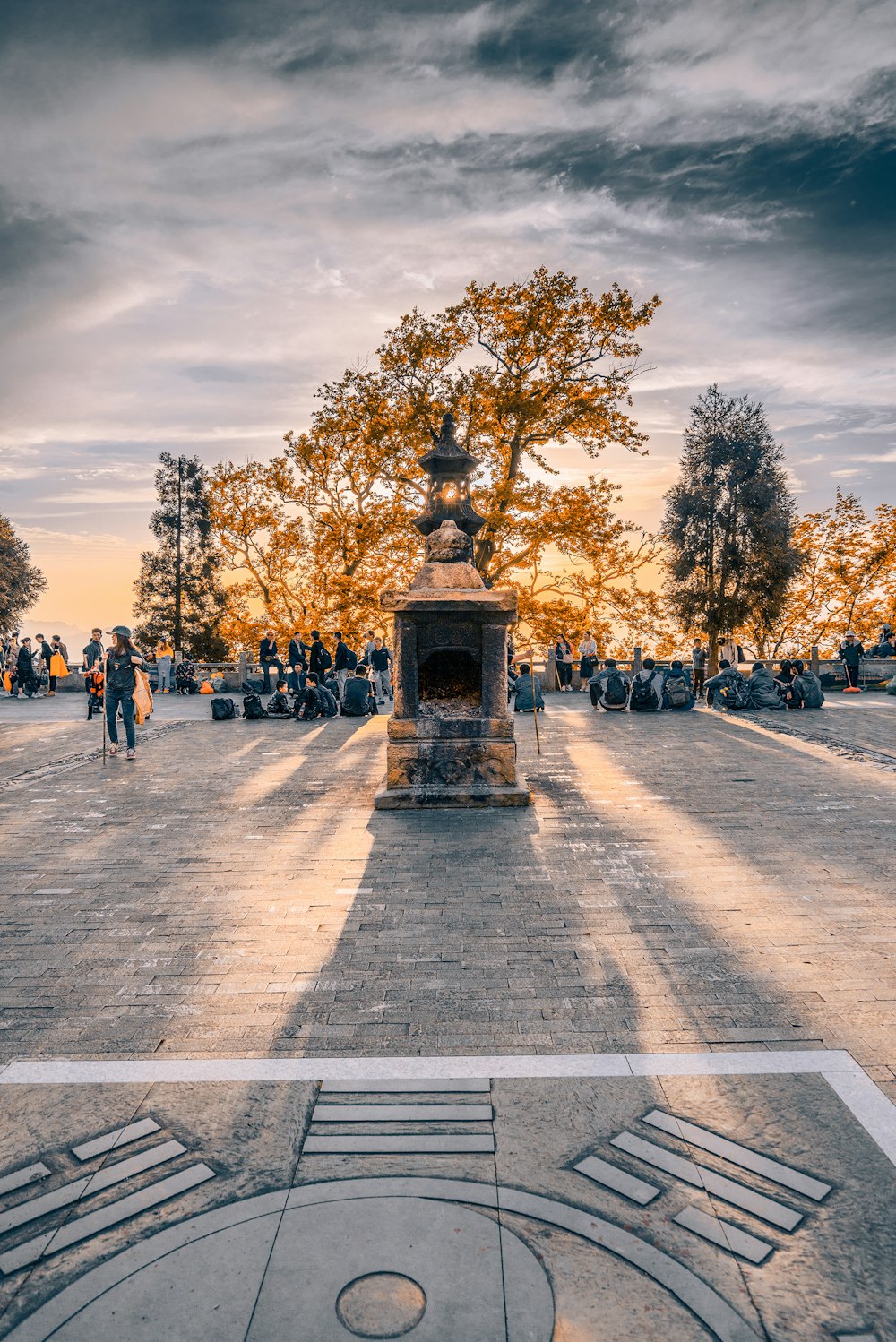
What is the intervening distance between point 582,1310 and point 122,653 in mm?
10808

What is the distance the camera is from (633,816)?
818 cm

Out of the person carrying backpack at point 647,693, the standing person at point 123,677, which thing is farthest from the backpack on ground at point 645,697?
the standing person at point 123,677

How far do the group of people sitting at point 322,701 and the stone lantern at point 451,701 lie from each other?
764cm

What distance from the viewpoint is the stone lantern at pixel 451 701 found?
28.7 ft

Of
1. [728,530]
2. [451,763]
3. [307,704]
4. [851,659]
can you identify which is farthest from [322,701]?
[728,530]

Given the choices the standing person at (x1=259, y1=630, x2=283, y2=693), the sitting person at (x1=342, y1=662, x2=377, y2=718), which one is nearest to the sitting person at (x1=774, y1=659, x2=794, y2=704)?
the sitting person at (x1=342, y1=662, x2=377, y2=718)

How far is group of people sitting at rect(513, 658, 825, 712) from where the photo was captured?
17609mm

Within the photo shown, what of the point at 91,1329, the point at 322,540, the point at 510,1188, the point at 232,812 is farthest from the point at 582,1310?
the point at 322,540

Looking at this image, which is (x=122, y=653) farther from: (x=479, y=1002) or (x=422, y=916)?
(x=479, y=1002)

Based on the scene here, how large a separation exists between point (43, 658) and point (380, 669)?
12.0 m

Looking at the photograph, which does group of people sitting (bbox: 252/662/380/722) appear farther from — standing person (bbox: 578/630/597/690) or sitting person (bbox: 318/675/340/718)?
standing person (bbox: 578/630/597/690)

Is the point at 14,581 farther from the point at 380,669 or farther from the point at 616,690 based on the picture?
the point at 616,690

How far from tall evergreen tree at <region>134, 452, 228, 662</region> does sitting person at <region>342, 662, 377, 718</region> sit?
1049 inches

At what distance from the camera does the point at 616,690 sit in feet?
57.9
